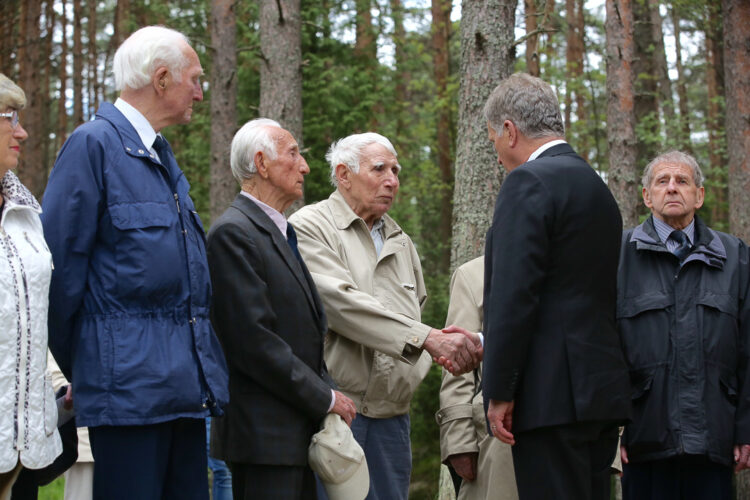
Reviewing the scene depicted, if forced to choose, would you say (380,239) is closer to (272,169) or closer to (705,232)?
(272,169)

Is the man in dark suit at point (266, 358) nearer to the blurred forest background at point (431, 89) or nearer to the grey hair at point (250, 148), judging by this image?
the grey hair at point (250, 148)

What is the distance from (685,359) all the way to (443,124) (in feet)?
45.9

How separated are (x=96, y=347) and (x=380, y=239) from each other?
2.01 m

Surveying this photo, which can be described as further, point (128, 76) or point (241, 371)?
point (241, 371)

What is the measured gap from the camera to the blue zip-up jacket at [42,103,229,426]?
2693 millimetres

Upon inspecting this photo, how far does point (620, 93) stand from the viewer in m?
10.2

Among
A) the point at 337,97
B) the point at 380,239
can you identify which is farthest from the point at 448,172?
the point at 380,239

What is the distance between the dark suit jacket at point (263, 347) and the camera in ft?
10.7

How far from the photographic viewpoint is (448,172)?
17.5m

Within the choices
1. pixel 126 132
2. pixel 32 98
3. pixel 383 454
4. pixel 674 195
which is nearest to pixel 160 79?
pixel 126 132

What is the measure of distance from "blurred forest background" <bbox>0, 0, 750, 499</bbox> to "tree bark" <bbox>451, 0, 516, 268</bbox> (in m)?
0.01

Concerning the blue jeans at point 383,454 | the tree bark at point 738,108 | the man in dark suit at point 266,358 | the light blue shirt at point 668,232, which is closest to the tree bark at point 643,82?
the tree bark at point 738,108

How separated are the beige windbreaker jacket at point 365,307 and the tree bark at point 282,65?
19.7 feet

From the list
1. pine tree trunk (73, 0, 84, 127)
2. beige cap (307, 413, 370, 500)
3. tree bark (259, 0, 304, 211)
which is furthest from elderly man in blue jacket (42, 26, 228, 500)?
pine tree trunk (73, 0, 84, 127)
